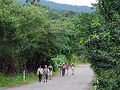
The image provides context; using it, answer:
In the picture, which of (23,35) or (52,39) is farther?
(52,39)

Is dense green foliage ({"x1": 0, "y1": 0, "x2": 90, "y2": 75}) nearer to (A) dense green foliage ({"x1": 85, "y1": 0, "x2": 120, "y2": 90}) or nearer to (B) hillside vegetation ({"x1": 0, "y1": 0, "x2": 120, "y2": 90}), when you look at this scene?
(B) hillside vegetation ({"x1": 0, "y1": 0, "x2": 120, "y2": 90})

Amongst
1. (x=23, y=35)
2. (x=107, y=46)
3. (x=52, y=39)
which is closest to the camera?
(x=107, y=46)

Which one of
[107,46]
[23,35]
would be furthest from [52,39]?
[107,46]

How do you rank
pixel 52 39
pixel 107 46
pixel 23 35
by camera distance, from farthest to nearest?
pixel 52 39 → pixel 23 35 → pixel 107 46

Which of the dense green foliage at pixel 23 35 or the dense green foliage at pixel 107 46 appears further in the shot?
the dense green foliage at pixel 23 35

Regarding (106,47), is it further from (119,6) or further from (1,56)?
(1,56)

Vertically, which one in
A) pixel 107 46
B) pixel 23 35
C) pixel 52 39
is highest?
pixel 107 46

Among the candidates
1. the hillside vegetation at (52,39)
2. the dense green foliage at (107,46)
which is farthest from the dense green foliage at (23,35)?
the dense green foliage at (107,46)

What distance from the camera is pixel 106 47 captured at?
852 cm

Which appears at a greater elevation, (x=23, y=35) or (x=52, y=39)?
(x=23, y=35)

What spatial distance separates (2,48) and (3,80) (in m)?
2.48

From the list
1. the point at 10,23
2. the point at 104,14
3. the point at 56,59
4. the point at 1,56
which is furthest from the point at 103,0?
the point at 56,59

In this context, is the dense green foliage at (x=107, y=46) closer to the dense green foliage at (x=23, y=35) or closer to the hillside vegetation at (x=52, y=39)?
the hillside vegetation at (x=52, y=39)

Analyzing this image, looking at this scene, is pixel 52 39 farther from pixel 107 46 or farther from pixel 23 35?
pixel 107 46
